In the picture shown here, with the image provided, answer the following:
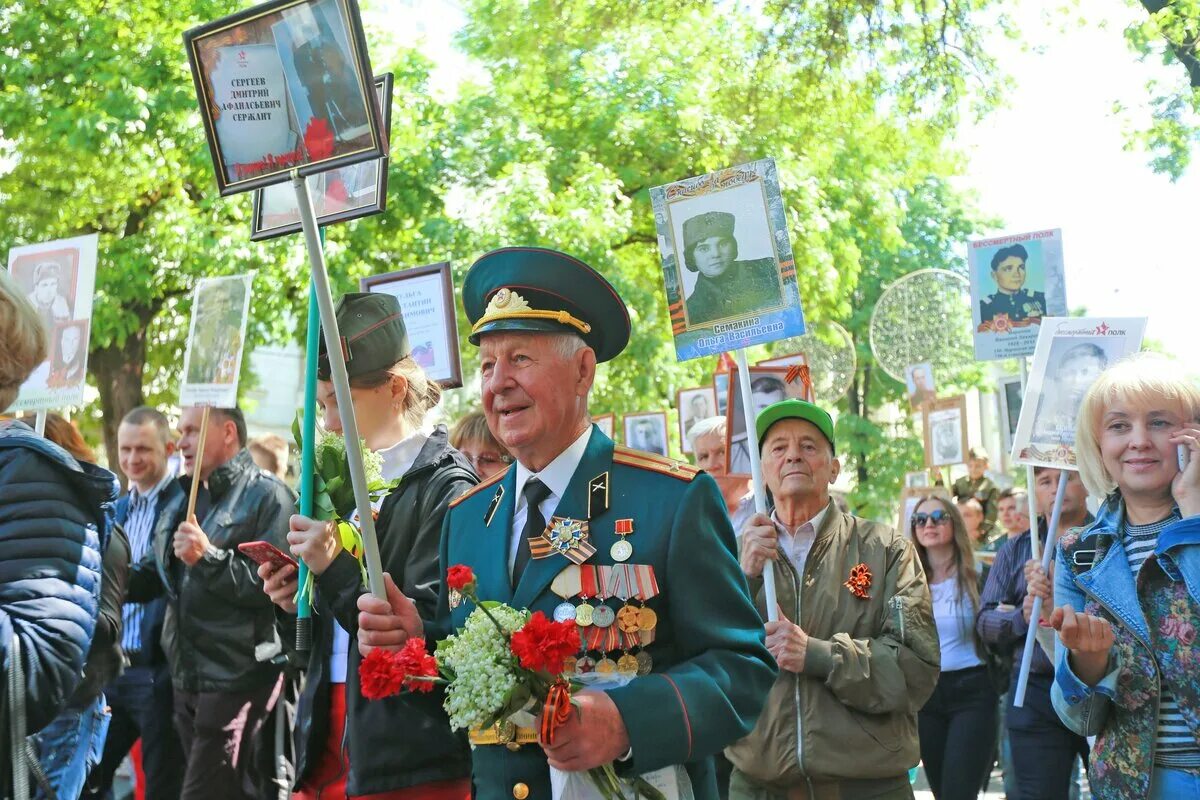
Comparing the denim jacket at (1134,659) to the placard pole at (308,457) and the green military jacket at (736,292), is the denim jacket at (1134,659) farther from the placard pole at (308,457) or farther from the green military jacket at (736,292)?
the placard pole at (308,457)

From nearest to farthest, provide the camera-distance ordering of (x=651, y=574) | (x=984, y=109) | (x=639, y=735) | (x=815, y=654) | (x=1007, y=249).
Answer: (x=639, y=735), (x=651, y=574), (x=815, y=654), (x=1007, y=249), (x=984, y=109)

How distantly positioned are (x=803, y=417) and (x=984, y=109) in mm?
8495

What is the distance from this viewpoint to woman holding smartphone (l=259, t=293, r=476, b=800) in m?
4.01

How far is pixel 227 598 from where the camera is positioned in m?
6.90

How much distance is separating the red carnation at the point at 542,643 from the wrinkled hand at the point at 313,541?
3.82 feet

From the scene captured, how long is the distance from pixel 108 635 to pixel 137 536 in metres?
3.65

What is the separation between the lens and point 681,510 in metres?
3.33

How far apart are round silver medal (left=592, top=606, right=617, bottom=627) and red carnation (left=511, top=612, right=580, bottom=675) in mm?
459

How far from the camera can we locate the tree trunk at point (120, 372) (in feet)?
→ 62.0

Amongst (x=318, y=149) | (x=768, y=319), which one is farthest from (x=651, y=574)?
(x=768, y=319)

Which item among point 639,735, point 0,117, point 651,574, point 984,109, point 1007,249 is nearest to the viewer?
point 639,735

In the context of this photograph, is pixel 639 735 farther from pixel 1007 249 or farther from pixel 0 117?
pixel 0 117

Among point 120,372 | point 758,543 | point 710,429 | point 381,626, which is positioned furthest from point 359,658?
point 120,372

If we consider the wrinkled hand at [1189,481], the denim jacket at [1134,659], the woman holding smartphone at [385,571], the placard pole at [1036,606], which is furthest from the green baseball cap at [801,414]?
the wrinkled hand at [1189,481]
